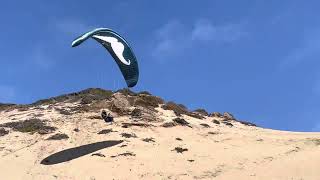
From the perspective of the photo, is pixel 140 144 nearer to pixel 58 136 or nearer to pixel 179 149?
pixel 179 149

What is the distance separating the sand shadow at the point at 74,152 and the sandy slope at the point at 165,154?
0.24 metres

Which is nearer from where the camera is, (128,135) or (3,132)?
(128,135)

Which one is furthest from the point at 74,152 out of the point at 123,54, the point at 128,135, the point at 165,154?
the point at 123,54

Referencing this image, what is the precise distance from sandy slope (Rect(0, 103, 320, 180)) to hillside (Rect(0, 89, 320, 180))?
0.06 meters

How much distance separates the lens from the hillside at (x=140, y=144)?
1382 inches

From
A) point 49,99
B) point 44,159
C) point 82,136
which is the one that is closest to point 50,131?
point 82,136

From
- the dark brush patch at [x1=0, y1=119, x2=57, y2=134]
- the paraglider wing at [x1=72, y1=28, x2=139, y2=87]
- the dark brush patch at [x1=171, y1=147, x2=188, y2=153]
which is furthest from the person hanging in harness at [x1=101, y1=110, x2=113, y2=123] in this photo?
the dark brush patch at [x1=171, y1=147, x2=188, y2=153]

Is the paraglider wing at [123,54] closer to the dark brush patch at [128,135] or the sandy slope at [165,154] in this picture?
the dark brush patch at [128,135]

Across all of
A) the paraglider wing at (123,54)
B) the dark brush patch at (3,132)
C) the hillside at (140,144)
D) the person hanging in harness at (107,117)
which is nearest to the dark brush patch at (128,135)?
the hillside at (140,144)

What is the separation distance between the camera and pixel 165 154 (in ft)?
127

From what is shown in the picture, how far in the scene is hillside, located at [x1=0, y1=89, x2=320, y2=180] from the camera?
3509 centimetres

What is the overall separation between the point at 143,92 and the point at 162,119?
8.75 meters

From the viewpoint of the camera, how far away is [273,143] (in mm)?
41688

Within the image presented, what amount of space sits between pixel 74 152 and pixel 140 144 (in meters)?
4.70
